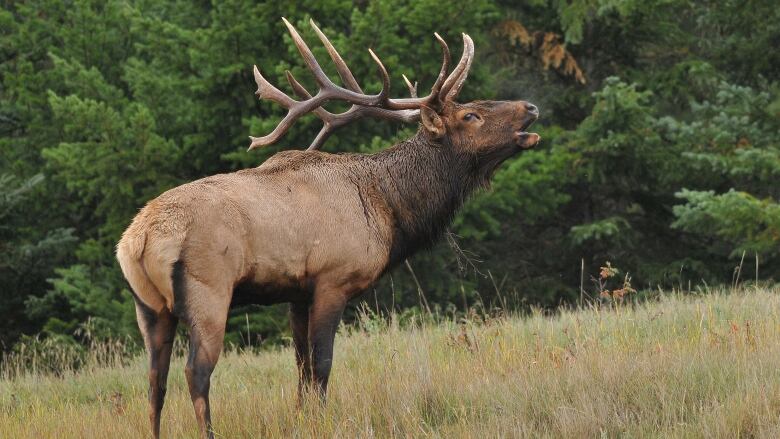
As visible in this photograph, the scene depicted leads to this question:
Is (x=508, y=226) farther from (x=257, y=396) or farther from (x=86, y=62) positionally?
(x=257, y=396)

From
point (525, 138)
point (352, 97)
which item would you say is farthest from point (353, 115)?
point (525, 138)

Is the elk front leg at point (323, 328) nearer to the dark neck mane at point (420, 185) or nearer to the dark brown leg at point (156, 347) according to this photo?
the dark neck mane at point (420, 185)

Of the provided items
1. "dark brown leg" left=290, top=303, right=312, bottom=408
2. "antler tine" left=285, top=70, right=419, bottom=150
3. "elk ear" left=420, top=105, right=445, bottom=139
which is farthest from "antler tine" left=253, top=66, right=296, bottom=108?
"dark brown leg" left=290, top=303, right=312, bottom=408

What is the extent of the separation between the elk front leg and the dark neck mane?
2.13 ft

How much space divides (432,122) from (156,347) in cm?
250

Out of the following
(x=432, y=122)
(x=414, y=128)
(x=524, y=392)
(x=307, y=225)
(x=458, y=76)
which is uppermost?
(x=458, y=76)

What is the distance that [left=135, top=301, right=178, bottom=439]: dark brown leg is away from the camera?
5.50 meters

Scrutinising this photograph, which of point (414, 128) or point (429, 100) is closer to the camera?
point (429, 100)

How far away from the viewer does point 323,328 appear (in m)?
5.95

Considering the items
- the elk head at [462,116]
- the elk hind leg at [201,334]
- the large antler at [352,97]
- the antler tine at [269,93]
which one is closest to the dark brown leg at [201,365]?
the elk hind leg at [201,334]

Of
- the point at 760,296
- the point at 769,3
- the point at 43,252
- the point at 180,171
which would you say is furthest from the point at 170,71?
the point at 760,296

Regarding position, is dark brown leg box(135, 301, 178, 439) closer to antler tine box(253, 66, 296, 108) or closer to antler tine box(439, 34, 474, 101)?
antler tine box(253, 66, 296, 108)

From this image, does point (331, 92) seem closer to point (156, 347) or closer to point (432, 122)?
point (432, 122)

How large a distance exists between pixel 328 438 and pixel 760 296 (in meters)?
4.49
